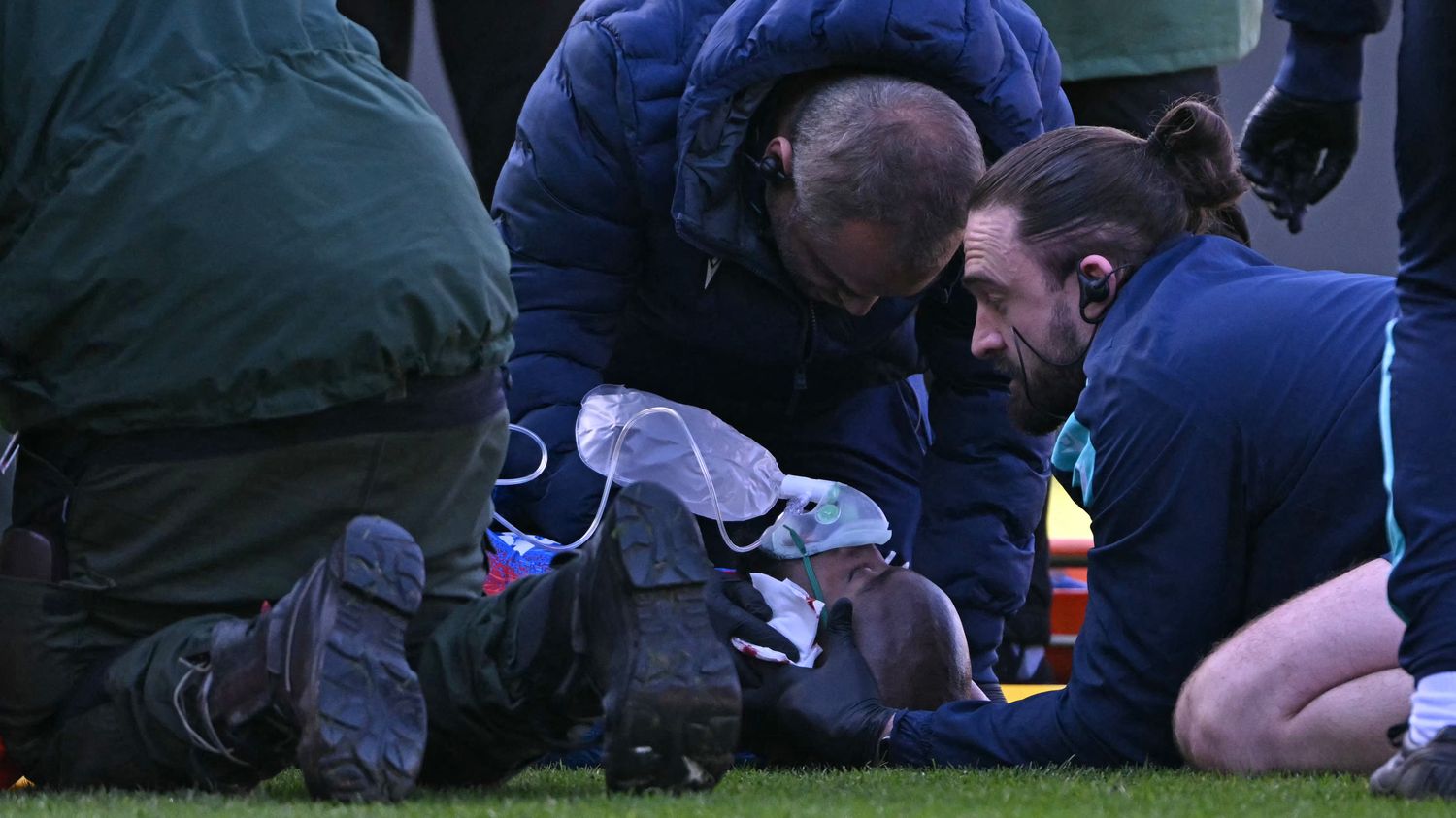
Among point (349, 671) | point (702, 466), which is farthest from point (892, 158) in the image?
point (349, 671)

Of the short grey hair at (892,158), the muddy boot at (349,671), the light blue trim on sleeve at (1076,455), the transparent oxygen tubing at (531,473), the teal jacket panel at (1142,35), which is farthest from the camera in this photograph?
the teal jacket panel at (1142,35)

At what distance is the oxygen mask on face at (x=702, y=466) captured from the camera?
3047 millimetres

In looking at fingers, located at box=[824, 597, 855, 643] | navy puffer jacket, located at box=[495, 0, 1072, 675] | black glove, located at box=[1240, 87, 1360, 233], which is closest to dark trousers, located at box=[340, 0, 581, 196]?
navy puffer jacket, located at box=[495, 0, 1072, 675]

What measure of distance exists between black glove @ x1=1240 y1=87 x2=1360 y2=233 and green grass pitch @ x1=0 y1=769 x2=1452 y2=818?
1.04m

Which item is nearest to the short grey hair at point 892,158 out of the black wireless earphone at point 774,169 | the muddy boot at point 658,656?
the black wireless earphone at point 774,169

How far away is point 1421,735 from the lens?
1.94 meters

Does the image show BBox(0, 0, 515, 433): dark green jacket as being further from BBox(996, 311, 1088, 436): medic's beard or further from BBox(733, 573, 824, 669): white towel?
BBox(996, 311, 1088, 436): medic's beard

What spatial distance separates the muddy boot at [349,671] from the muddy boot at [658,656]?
0.18m

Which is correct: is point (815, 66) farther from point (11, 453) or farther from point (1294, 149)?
point (11, 453)

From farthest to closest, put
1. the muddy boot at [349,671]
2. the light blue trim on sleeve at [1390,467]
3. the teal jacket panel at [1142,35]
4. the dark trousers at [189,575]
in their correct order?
the teal jacket panel at [1142,35] < the dark trousers at [189,575] < the light blue trim on sleeve at [1390,467] < the muddy boot at [349,671]

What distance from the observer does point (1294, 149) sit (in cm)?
302

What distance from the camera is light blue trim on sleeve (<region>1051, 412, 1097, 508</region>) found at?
241 cm

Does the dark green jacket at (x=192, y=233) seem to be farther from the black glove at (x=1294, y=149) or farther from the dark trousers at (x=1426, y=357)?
the black glove at (x=1294, y=149)

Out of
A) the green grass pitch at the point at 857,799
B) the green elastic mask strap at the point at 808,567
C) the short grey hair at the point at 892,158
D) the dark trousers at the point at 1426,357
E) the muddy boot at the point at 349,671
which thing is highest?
the dark trousers at the point at 1426,357
